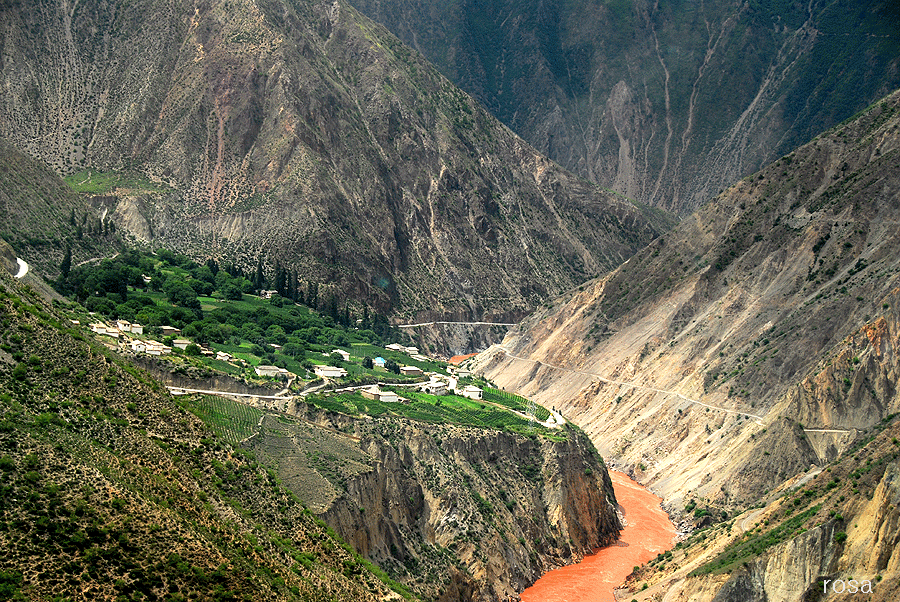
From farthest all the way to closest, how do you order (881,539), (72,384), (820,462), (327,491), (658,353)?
1. (658,353)
2. (820,462)
3. (327,491)
4. (881,539)
5. (72,384)

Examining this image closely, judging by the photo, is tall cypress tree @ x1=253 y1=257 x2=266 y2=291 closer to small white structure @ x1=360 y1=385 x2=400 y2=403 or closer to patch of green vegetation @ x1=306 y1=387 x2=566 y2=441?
patch of green vegetation @ x1=306 y1=387 x2=566 y2=441

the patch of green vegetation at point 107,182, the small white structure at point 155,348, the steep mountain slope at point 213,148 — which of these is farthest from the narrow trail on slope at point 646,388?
the patch of green vegetation at point 107,182

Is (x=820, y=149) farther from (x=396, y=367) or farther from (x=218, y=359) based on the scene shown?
(x=218, y=359)

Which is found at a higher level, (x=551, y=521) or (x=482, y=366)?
(x=551, y=521)

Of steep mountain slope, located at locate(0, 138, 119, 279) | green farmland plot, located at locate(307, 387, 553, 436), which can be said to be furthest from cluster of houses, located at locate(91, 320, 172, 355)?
steep mountain slope, located at locate(0, 138, 119, 279)

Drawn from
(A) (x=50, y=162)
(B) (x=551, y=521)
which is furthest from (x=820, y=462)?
(A) (x=50, y=162)

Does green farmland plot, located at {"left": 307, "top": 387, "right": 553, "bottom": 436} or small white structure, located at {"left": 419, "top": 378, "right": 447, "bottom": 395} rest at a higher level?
green farmland plot, located at {"left": 307, "top": 387, "right": 553, "bottom": 436}

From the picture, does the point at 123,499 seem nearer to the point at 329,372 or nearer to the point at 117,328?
the point at 117,328

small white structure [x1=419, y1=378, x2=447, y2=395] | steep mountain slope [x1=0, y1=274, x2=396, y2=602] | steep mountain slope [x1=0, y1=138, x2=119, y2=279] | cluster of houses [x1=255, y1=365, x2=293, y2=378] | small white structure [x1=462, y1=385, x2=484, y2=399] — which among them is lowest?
small white structure [x1=462, y1=385, x2=484, y2=399]
